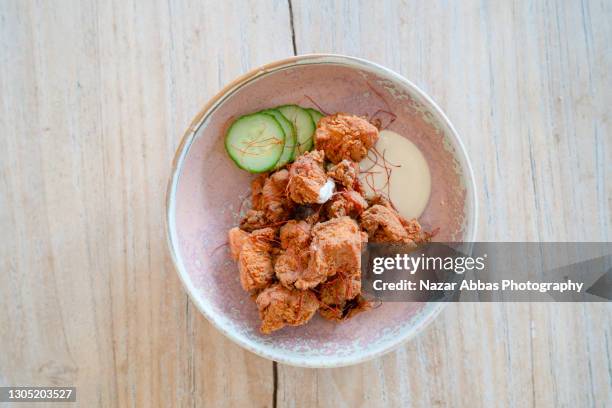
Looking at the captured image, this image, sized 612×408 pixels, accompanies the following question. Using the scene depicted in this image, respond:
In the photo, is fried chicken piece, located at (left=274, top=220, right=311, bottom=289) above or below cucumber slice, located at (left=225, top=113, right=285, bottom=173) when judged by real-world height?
below

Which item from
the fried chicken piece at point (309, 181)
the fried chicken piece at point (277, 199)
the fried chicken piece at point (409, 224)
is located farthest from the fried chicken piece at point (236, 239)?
the fried chicken piece at point (409, 224)

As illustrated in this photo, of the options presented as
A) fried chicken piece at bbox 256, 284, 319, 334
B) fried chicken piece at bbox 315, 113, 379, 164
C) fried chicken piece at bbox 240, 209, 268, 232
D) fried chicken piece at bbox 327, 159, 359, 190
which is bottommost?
fried chicken piece at bbox 256, 284, 319, 334

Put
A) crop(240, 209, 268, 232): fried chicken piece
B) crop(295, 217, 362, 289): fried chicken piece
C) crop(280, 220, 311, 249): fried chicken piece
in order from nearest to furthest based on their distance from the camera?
crop(295, 217, 362, 289): fried chicken piece
crop(280, 220, 311, 249): fried chicken piece
crop(240, 209, 268, 232): fried chicken piece

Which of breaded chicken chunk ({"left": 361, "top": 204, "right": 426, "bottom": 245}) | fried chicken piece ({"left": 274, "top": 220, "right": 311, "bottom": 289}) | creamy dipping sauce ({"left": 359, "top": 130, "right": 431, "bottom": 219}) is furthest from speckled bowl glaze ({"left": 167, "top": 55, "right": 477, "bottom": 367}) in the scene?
fried chicken piece ({"left": 274, "top": 220, "right": 311, "bottom": 289})

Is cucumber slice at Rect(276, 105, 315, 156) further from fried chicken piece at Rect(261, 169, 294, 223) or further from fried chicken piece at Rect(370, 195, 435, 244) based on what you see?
fried chicken piece at Rect(370, 195, 435, 244)

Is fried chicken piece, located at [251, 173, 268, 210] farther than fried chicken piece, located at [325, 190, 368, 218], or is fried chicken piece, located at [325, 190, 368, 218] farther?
fried chicken piece, located at [251, 173, 268, 210]

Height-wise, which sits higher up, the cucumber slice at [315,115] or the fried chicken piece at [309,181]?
the cucumber slice at [315,115]

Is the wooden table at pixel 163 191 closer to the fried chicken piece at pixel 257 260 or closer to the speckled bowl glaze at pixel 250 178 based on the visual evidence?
the speckled bowl glaze at pixel 250 178

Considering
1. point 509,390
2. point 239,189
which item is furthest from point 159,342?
point 509,390
